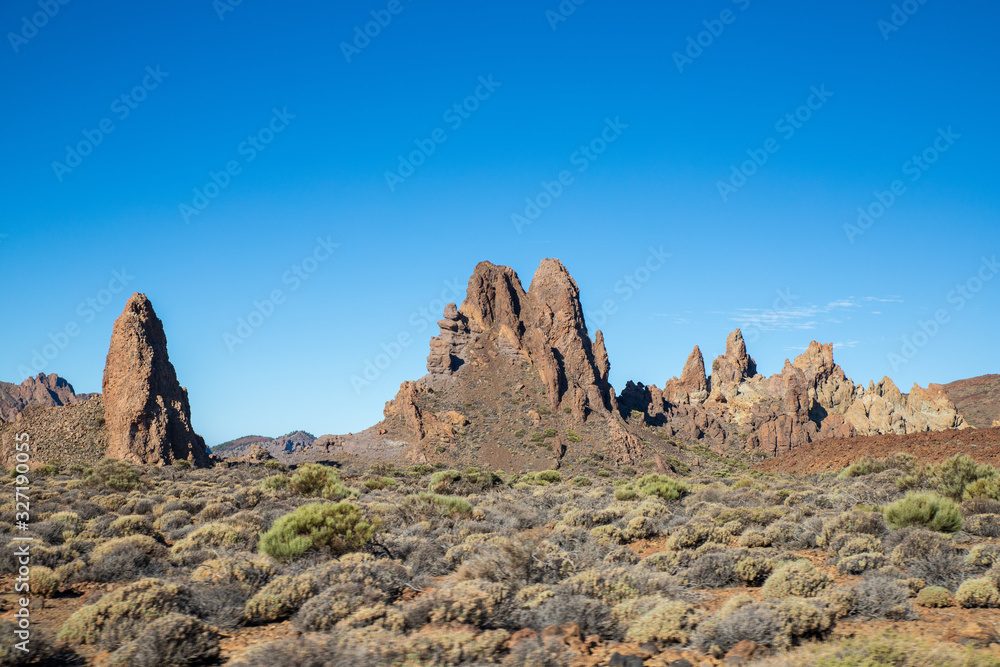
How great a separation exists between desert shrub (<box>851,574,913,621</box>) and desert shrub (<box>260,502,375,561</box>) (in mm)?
8635

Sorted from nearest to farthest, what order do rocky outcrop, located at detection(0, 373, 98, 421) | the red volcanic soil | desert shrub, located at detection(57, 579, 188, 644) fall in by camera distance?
desert shrub, located at detection(57, 579, 188, 644), the red volcanic soil, rocky outcrop, located at detection(0, 373, 98, 421)

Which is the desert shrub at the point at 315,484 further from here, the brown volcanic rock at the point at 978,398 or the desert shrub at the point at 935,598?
the brown volcanic rock at the point at 978,398

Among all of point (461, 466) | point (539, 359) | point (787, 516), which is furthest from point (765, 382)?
point (787, 516)

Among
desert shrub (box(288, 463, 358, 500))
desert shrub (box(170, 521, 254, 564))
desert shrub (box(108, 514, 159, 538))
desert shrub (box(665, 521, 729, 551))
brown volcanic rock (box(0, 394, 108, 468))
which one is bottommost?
desert shrub (box(665, 521, 729, 551))

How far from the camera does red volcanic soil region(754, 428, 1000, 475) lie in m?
27.8

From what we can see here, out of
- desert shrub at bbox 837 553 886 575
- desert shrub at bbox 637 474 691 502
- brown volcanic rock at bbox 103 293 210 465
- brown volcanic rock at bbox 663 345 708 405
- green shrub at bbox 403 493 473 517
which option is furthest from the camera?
brown volcanic rock at bbox 663 345 708 405

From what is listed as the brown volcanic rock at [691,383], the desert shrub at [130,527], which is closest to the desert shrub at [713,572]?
the desert shrub at [130,527]

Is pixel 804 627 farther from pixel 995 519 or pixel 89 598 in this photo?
pixel 89 598

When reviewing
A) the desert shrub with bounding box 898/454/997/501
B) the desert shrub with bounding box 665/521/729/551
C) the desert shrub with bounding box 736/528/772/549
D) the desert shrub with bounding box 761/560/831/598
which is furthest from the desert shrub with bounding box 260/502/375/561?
the desert shrub with bounding box 898/454/997/501

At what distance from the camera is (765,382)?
293 ft

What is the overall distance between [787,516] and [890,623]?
28.4ft

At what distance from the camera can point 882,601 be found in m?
7.70

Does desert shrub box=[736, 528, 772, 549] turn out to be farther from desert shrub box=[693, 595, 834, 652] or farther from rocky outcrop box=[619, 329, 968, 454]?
rocky outcrop box=[619, 329, 968, 454]

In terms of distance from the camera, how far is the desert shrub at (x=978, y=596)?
781 cm
